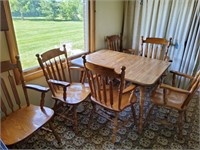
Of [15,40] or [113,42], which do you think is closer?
[15,40]

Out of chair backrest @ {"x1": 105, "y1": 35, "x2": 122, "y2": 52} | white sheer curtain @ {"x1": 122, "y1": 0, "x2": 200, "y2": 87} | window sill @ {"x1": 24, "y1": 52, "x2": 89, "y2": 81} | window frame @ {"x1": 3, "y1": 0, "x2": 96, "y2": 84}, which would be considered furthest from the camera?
chair backrest @ {"x1": 105, "y1": 35, "x2": 122, "y2": 52}

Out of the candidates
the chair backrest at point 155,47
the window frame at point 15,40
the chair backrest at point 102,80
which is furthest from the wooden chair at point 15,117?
the chair backrest at point 155,47

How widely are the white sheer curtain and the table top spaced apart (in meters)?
0.84

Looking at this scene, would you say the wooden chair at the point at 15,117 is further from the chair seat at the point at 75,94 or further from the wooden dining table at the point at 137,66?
the wooden dining table at the point at 137,66

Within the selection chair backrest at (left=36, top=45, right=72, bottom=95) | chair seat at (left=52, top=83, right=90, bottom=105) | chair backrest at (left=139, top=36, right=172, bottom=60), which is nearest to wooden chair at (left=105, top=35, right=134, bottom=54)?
chair backrest at (left=139, top=36, right=172, bottom=60)

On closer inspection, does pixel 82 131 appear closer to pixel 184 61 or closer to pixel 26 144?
pixel 26 144

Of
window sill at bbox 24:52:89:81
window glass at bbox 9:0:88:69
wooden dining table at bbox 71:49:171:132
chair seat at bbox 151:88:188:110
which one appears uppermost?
window glass at bbox 9:0:88:69

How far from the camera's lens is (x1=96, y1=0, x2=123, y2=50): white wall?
268 centimetres

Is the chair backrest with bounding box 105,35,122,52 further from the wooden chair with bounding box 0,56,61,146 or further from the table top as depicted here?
the wooden chair with bounding box 0,56,61,146

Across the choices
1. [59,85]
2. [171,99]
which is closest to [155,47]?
[171,99]

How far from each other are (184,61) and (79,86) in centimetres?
185

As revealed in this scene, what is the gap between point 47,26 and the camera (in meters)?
2.06

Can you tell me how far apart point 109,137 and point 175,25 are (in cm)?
Result: 209

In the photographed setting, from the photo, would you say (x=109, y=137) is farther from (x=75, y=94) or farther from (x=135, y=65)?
(x=135, y=65)
